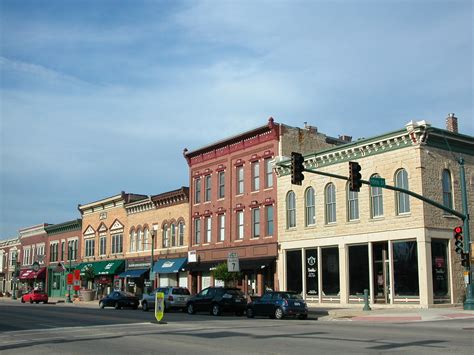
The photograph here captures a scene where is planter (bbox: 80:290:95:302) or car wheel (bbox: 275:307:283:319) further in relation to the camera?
planter (bbox: 80:290:95:302)

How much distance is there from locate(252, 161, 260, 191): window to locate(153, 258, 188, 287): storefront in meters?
9.72

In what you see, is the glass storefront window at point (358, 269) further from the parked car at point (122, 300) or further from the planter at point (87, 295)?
the planter at point (87, 295)

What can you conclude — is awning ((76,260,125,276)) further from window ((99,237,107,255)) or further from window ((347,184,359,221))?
window ((347,184,359,221))

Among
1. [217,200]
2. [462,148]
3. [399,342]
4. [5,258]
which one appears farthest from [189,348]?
[5,258]

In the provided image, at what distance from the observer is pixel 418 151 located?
31875 millimetres

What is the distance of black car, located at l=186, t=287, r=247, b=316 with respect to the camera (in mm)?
31438

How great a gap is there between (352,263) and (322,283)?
2855 millimetres

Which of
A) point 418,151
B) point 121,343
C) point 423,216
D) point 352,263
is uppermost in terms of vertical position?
point 418,151

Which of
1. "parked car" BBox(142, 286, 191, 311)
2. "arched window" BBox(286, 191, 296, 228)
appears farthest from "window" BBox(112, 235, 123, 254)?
"arched window" BBox(286, 191, 296, 228)

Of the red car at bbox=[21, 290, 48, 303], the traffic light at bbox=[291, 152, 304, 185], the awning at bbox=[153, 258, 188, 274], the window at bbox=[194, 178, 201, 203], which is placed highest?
the window at bbox=[194, 178, 201, 203]

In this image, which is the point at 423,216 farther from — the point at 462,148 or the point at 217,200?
the point at 217,200

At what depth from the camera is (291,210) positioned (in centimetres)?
4003

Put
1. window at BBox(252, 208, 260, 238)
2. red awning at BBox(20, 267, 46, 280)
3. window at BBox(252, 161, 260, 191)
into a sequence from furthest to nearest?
red awning at BBox(20, 267, 46, 280)
window at BBox(252, 161, 260, 191)
window at BBox(252, 208, 260, 238)

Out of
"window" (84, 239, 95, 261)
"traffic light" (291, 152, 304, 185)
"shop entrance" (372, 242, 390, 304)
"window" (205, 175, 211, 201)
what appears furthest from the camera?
"window" (84, 239, 95, 261)
